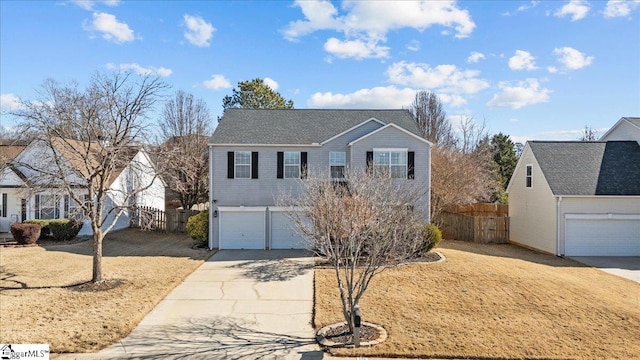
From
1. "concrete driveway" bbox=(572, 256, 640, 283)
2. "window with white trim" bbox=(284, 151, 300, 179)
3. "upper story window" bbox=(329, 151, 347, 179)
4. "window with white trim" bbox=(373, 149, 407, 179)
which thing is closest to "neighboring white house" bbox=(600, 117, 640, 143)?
"concrete driveway" bbox=(572, 256, 640, 283)

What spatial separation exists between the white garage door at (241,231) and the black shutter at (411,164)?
755 centimetres

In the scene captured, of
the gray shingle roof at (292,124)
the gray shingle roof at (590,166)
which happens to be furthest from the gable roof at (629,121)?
the gray shingle roof at (292,124)

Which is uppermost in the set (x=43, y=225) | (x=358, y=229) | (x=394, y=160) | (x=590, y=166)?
(x=394, y=160)

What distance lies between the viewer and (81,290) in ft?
39.8

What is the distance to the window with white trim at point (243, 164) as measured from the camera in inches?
758

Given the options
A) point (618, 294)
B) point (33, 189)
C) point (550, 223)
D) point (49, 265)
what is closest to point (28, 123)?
point (33, 189)

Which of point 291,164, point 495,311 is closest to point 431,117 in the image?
point 291,164

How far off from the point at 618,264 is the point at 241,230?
56.6ft

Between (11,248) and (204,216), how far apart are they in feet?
31.3

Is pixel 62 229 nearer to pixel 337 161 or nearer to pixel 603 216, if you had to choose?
pixel 337 161

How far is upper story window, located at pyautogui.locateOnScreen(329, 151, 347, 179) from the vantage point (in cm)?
1941

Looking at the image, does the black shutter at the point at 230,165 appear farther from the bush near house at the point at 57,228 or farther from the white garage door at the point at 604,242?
the white garage door at the point at 604,242

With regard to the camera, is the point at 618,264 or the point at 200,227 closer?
the point at 618,264

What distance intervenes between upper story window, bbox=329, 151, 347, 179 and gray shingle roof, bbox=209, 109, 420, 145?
3.31ft
